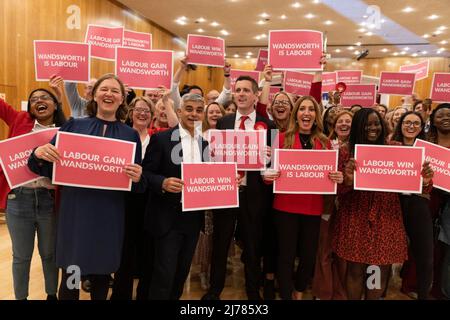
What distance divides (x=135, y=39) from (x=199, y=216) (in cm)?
264

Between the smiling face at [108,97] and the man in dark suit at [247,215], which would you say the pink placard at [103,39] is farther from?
the smiling face at [108,97]

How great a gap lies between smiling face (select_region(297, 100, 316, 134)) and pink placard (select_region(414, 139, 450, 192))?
0.70 meters

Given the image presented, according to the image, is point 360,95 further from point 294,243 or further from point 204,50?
point 294,243

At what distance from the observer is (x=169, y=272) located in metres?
2.14

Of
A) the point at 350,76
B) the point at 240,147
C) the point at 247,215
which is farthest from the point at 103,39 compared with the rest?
the point at 350,76

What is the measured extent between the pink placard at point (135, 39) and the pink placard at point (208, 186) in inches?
96.6

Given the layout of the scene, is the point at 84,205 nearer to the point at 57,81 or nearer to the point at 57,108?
the point at 57,108

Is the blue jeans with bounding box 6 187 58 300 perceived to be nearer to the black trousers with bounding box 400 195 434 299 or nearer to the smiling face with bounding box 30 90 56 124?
the smiling face with bounding box 30 90 56 124

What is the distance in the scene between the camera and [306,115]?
244 centimetres

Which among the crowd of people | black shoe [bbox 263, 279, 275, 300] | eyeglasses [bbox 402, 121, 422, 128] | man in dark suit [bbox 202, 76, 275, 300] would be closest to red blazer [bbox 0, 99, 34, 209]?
the crowd of people

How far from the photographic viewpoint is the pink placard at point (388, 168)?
215cm
